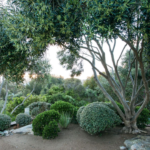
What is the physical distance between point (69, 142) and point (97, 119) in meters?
1.27

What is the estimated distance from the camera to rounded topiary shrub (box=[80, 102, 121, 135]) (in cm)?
478

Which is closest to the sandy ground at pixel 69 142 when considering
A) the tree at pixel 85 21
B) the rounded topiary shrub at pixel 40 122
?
the rounded topiary shrub at pixel 40 122

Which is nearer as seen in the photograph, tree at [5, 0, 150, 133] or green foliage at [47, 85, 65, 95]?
tree at [5, 0, 150, 133]

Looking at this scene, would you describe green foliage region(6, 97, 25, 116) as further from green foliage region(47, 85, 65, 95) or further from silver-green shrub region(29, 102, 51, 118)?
silver-green shrub region(29, 102, 51, 118)

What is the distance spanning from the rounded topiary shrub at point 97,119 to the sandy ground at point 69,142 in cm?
38

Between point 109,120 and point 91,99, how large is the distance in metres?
10.1

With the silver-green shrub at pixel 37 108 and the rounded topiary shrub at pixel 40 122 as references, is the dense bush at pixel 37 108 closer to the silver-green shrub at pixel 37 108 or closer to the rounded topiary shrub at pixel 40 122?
the silver-green shrub at pixel 37 108

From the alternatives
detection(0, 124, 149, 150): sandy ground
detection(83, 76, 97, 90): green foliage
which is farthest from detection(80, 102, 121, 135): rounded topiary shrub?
detection(83, 76, 97, 90): green foliage

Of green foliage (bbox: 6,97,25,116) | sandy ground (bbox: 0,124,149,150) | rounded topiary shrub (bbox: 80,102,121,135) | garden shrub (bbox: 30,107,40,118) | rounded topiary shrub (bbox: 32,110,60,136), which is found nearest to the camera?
sandy ground (bbox: 0,124,149,150)

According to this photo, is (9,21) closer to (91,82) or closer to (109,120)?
(109,120)

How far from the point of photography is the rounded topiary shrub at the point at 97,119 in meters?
4.78

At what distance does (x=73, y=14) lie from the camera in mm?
3242

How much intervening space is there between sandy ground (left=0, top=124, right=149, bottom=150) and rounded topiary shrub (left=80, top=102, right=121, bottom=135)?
1.26 feet

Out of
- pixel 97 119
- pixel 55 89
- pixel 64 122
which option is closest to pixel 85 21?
pixel 97 119
